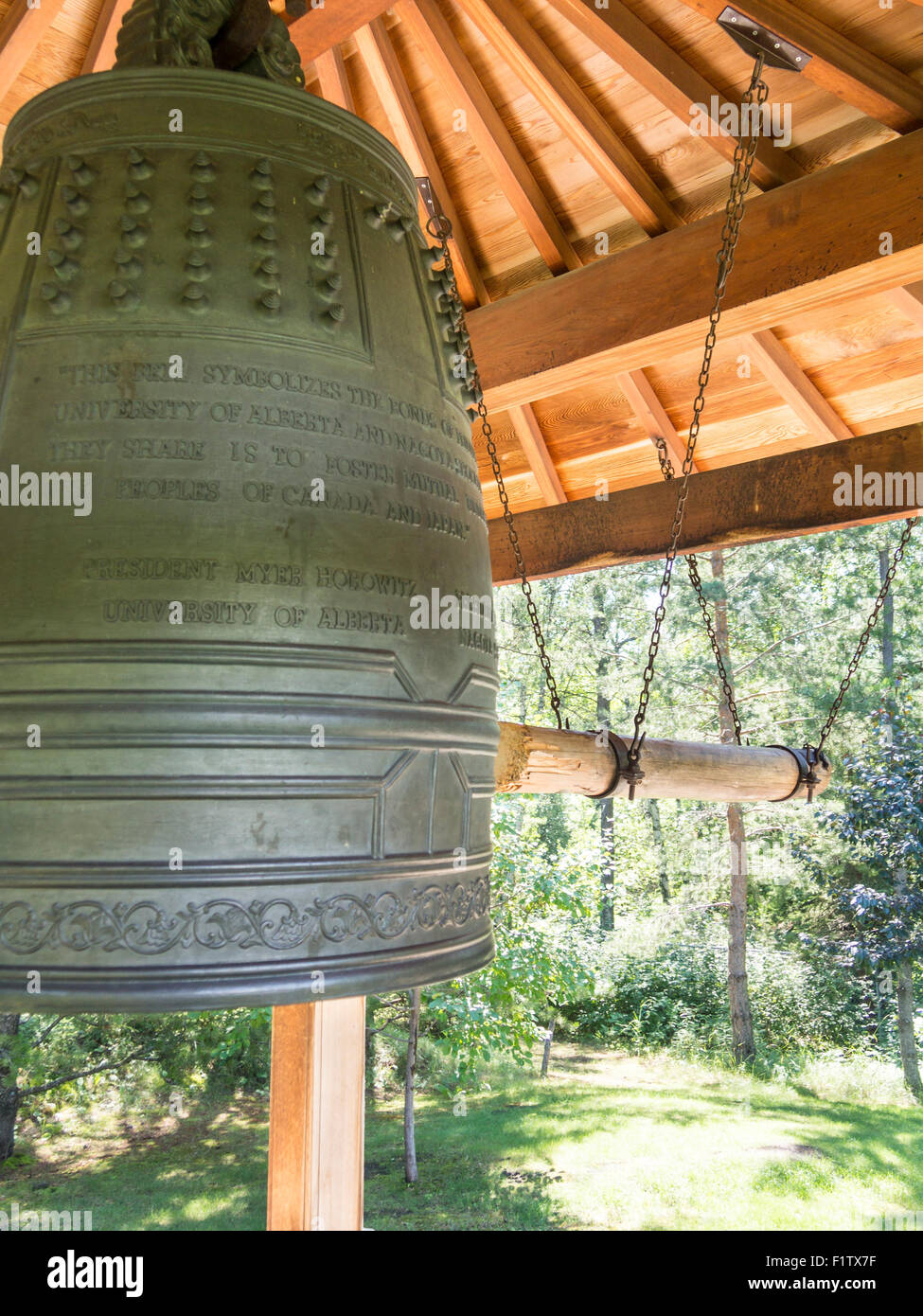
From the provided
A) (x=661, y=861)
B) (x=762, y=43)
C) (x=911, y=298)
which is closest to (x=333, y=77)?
(x=762, y=43)

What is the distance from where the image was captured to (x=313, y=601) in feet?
3.00

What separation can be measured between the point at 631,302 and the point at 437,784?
2209mm

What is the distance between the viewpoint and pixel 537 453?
4203 millimetres

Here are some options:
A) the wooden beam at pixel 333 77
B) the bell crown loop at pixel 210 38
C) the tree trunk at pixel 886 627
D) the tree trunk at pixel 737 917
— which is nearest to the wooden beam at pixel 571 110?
the wooden beam at pixel 333 77

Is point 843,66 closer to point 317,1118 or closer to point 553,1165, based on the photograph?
point 317,1118

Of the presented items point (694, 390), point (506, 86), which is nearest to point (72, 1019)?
point (694, 390)

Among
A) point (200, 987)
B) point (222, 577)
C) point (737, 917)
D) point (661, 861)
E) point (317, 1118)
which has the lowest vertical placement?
point (737, 917)

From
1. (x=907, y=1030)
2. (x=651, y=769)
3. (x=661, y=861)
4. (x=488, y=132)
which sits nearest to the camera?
(x=488, y=132)

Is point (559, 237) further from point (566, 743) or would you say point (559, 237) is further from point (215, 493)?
point (215, 493)

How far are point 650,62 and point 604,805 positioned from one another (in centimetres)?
1553

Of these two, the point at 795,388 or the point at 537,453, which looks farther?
the point at 537,453

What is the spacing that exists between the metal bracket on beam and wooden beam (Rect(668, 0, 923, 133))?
0.02 metres

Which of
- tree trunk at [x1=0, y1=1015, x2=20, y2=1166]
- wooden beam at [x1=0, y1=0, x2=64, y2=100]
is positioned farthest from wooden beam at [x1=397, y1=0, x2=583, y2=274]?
tree trunk at [x1=0, y1=1015, x2=20, y2=1166]

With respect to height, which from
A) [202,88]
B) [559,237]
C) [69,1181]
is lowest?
[69,1181]
